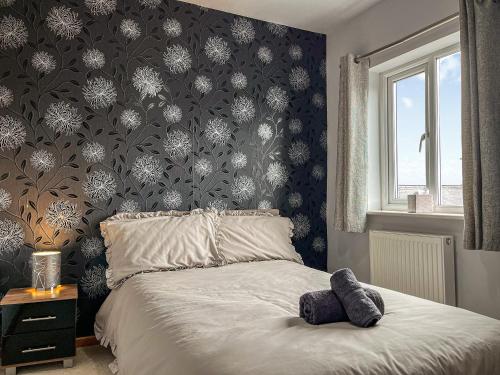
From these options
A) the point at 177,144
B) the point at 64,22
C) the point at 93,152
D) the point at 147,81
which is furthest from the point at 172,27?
the point at 93,152

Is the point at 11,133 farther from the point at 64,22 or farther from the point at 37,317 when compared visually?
the point at 37,317

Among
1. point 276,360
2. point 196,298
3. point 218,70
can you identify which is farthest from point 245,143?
point 276,360

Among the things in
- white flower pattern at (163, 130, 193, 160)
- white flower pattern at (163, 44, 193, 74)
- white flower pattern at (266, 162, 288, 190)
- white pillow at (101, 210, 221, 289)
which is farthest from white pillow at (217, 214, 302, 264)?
white flower pattern at (163, 44, 193, 74)

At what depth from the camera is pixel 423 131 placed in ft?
9.34

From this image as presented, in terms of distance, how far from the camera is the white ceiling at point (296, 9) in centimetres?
304

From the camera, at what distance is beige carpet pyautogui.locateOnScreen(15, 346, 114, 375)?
227cm

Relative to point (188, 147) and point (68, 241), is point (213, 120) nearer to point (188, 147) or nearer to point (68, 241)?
point (188, 147)

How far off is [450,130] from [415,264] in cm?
94

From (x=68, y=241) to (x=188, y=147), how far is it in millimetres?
1083

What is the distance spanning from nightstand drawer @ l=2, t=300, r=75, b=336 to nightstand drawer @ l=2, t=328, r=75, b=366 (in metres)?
0.03

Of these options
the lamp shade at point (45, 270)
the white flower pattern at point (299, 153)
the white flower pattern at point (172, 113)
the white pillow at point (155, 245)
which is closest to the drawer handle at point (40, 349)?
the lamp shade at point (45, 270)

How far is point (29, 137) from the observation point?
2600mm

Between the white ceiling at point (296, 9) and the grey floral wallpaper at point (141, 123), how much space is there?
100 mm

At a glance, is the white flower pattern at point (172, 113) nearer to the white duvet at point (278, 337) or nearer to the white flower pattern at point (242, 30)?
the white flower pattern at point (242, 30)
